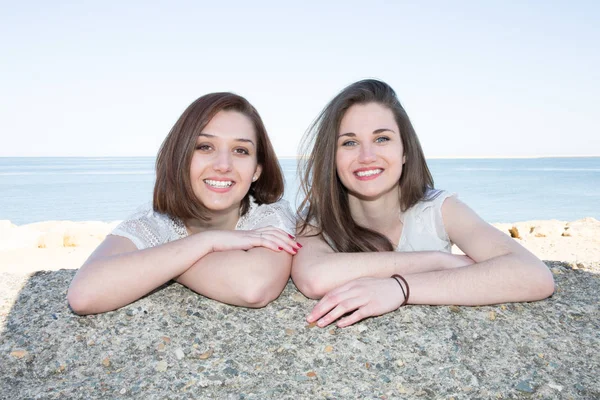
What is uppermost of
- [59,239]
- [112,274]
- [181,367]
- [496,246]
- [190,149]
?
[190,149]

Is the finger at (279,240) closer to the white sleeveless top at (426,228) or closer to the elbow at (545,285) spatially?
the white sleeveless top at (426,228)

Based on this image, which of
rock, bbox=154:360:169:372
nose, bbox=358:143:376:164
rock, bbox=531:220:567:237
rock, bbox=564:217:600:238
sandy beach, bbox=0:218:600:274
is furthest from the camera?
rock, bbox=531:220:567:237

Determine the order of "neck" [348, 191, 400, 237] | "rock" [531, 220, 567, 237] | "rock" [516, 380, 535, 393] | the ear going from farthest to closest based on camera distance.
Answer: "rock" [531, 220, 567, 237] < "neck" [348, 191, 400, 237] < the ear < "rock" [516, 380, 535, 393]

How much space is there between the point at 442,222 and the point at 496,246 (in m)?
0.44

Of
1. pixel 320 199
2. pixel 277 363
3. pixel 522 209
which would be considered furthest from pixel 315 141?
pixel 522 209

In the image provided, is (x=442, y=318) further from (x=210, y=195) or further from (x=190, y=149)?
(x=190, y=149)

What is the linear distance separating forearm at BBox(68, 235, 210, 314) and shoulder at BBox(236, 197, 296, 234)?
616 mm

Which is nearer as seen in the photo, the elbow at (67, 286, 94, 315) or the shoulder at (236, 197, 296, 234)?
the elbow at (67, 286, 94, 315)

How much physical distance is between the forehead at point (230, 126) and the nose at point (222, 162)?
10 centimetres

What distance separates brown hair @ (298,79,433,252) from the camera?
3.31 m

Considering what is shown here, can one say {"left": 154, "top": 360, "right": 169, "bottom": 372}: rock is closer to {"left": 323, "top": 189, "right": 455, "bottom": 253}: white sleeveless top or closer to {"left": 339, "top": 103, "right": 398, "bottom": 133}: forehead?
{"left": 323, "top": 189, "right": 455, "bottom": 253}: white sleeveless top

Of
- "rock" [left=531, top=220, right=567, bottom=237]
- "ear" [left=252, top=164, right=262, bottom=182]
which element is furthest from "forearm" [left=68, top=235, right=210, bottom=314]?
"rock" [left=531, top=220, right=567, bottom=237]

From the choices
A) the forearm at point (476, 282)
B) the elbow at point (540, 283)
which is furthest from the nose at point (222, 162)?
the elbow at point (540, 283)

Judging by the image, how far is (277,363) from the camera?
8.17ft
